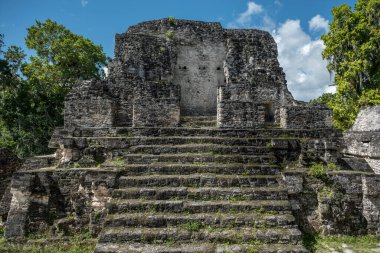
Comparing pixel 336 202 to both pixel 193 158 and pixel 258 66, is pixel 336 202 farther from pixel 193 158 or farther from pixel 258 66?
pixel 258 66

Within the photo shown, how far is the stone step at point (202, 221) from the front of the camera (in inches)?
185

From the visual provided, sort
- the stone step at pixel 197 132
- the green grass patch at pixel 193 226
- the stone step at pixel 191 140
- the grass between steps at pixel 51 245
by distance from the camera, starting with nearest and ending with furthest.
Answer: the green grass patch at pixel 193 226 → the grass between steps at pixel 51 245 → the stone step at pixel 191 140 → the stone step at pixel 197 132

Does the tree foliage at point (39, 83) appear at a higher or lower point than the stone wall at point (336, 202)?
higher

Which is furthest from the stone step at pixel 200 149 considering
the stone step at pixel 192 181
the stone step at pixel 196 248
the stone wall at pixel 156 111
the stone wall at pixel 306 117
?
the stone step at pixel 196 248

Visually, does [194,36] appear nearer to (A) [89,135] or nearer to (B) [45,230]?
(A) [89,135]

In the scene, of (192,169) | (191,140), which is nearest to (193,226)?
(192,169)

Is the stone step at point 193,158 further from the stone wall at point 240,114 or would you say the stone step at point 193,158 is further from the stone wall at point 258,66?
the stone wall at point 258,66

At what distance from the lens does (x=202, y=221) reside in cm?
475

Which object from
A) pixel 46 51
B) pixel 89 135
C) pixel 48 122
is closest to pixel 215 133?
pixel 89 135

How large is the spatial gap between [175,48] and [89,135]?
6123mm

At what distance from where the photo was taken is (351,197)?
573 cm

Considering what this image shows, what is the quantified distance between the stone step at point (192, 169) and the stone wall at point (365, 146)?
8.55ft

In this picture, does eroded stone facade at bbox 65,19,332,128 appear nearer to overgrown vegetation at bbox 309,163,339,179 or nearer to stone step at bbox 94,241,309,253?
overgrown vegetation at bbox 309,163,339,179

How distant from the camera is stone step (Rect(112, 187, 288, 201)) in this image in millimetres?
5188
